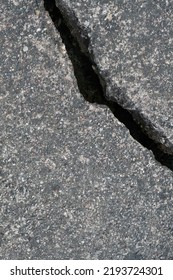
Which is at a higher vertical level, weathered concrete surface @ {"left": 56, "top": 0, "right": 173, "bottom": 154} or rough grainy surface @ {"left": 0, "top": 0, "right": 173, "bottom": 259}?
weathered concrete surface @ {"left": 56, "top": 0, "right": 173, "bottom": 154}

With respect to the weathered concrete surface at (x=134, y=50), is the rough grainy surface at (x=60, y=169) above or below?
below

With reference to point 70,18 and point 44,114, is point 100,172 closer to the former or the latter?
point 44,114

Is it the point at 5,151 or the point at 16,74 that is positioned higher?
the point at 16,74
